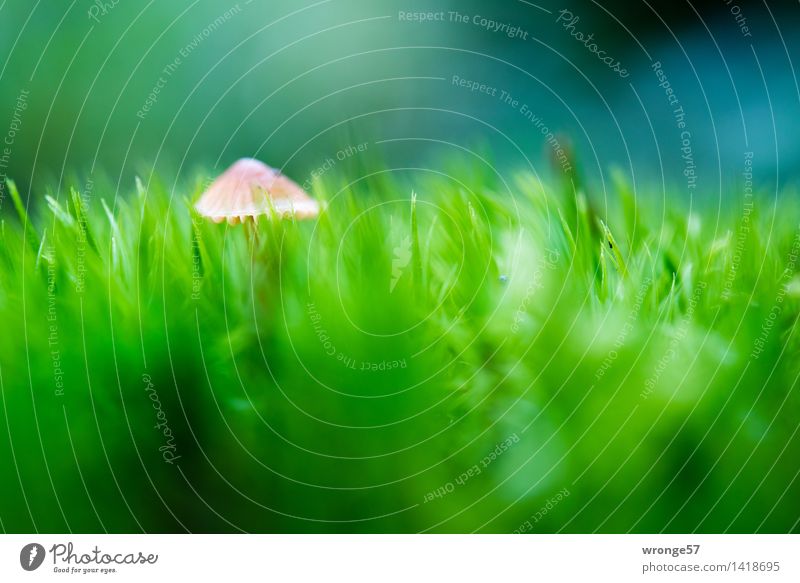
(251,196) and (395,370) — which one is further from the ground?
(251,196)
